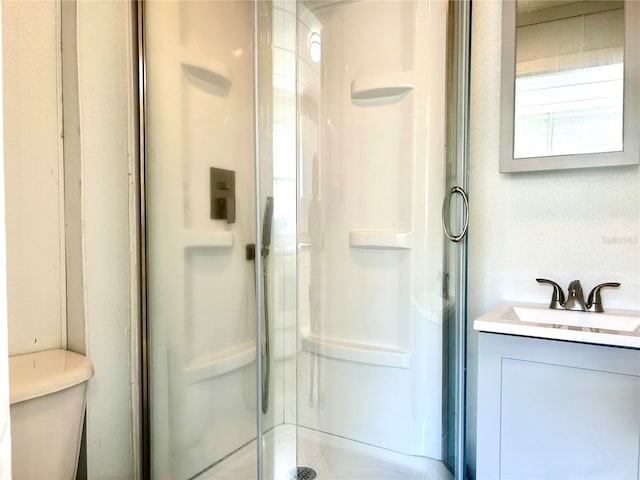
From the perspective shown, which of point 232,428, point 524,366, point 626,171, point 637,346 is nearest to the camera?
point 637,346

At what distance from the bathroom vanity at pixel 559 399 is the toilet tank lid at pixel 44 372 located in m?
1.16

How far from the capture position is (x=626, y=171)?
1321mm

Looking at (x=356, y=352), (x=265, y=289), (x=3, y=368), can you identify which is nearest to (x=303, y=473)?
(x=356, y=352)

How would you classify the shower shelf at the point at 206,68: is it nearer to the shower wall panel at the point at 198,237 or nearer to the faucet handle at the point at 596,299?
the shower wall panel at the point at 198,237

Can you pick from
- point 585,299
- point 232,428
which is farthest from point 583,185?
point 232,428

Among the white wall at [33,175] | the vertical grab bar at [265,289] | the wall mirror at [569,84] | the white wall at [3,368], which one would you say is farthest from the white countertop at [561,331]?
the white wall at [33,175]

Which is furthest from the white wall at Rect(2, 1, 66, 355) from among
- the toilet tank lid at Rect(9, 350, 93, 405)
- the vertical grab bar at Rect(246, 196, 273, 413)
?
the vertical grab bar at Rect(246, 196, 273, 413)

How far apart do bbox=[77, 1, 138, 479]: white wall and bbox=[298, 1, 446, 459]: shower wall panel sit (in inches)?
24.1

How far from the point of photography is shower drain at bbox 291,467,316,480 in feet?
4.57

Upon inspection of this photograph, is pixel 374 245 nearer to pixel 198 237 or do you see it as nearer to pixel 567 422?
pixel 198 237

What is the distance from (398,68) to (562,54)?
1.74ft

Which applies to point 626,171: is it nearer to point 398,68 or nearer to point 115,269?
point 398,68

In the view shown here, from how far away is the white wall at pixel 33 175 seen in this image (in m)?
1.30

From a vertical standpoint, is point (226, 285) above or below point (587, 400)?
above
